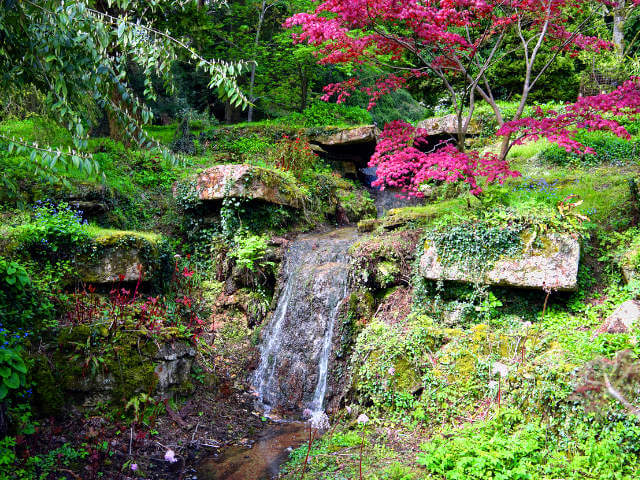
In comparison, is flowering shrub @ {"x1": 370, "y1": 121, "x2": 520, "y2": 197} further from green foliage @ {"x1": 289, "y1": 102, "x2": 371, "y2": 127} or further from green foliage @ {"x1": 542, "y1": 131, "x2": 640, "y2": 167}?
green foliage @ {"x1": 289, "y1": 102, "x2": 371, "y2": 127}

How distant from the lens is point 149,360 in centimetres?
543

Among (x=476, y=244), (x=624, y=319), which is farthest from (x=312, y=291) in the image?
(x=624, y=319)

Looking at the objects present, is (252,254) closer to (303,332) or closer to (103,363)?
(303,332)

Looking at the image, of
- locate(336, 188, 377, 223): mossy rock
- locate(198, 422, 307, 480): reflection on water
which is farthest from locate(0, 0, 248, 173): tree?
locate(336, 188, 377, 223): mossy rock

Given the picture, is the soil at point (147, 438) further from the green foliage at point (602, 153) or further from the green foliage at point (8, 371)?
the green foliage at point (602, 153)

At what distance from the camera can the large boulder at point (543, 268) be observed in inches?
217

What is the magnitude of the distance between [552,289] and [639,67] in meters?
10.2

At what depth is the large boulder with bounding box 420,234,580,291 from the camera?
5.52 meters

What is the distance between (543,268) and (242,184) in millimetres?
6607

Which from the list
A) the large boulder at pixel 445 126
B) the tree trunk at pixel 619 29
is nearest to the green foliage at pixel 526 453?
the large boulder at pixel 445 126

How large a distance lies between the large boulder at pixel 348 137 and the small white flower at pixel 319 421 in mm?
9299

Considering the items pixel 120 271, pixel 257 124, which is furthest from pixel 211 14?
pixel 120 271

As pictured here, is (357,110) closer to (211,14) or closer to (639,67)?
(211,14)

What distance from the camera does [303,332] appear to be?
754 centimetres
